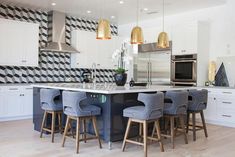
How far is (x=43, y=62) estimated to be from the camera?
7.48m

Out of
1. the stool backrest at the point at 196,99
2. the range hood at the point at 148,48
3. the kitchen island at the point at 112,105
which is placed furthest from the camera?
the range hood at the point at 148,48

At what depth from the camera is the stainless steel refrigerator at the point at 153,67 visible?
7.48m

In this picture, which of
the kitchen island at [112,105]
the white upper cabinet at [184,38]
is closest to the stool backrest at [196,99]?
the kitchen island at [112,105]

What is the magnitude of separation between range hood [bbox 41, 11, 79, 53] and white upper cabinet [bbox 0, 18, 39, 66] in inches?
21.1

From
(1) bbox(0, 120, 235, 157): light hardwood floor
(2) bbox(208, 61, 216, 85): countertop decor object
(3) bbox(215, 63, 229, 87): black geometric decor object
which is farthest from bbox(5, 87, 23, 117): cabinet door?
(3) bbox(215, 63, 229, 87): black geometric decor object

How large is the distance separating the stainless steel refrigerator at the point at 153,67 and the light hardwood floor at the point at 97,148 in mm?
2601

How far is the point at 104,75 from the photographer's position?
9.00 m

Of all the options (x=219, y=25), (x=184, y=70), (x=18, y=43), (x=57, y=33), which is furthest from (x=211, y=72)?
(x=18, y=43)

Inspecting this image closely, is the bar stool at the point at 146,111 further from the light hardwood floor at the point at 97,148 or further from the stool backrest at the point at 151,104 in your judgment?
the light hardwood floor at the point at 97,148

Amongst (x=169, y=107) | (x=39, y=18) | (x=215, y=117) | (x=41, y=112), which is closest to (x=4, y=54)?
(x=39, y=18)

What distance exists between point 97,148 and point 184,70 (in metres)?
3.68

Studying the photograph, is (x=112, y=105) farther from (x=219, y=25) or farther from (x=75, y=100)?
(x=219, y=25)

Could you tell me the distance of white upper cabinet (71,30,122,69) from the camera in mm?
7859

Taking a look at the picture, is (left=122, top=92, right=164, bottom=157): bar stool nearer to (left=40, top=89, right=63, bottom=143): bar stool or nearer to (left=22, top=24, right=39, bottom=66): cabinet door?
(left=40, top=89, right=63, bottom=143): bar stool
